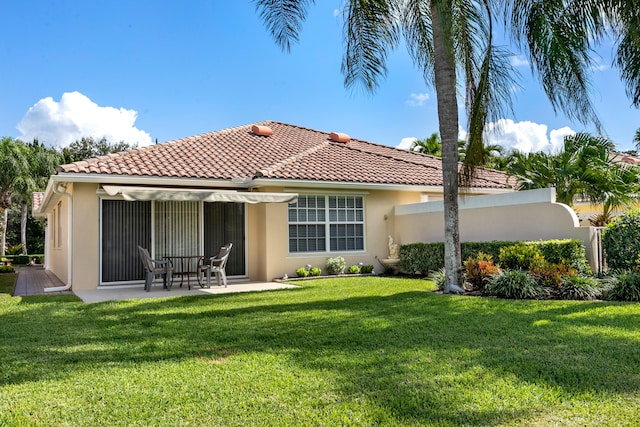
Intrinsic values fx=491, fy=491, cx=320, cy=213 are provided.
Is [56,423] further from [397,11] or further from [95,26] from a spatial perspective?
[95,26]

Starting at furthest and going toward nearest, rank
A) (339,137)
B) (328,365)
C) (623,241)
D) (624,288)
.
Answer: (339,137)
(623,241)
(624,288)
(328,365)

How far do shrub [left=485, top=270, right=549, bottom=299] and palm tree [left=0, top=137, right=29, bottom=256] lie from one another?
43767mm

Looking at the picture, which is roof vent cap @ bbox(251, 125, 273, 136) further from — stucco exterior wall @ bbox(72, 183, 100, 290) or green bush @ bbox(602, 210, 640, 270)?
green bush @ bbox(602, 210, 640, 270)

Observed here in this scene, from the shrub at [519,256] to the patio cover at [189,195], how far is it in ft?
23.8

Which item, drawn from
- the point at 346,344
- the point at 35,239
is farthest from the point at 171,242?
the point at 35,239

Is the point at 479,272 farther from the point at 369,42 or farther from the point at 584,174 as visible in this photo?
the point at 369,42

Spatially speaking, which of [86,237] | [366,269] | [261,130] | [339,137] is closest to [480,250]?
[366,269]

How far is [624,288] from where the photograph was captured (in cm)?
1163

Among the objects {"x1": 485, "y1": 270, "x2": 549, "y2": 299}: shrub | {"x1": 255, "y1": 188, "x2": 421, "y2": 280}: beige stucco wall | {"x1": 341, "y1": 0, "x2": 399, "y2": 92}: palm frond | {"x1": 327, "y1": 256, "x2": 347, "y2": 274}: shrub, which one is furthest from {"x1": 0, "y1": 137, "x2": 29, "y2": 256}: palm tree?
{"x1": 485, "y1": 270, "x2": 549, "y2": 299}: shrub

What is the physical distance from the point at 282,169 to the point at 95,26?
31.9 ft

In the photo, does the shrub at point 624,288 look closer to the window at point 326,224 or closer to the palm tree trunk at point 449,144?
the palm tree trunk at point 449,144

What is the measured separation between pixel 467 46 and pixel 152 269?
38.0 ft

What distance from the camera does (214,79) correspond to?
23.6 m

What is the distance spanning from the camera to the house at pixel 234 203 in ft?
53.3
